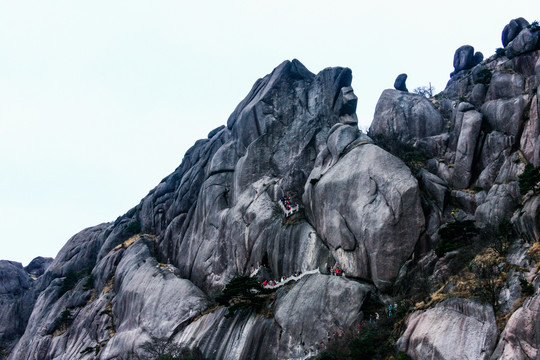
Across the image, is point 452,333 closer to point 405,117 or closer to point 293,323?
point 293,323

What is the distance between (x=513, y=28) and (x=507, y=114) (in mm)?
21728

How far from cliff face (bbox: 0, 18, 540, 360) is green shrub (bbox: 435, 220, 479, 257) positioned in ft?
2.45

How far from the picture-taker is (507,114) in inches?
1941

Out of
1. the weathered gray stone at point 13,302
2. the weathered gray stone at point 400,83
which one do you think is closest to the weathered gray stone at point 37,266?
the weathered gray stone at point 13,302

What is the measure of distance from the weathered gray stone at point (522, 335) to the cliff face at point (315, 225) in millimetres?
112

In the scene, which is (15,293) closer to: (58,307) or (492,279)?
(58,307)

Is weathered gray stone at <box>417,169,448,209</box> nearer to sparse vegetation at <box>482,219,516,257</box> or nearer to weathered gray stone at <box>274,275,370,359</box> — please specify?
sparse vegetation at <box>482,219,516,257</box>

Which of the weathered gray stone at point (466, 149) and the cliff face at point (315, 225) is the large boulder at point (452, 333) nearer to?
the cliff face at point (315, 225)

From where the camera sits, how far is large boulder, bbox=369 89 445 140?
194 ft

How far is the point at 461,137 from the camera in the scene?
51281 millimetres

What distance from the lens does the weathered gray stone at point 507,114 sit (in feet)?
158

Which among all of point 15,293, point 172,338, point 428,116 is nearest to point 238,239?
point 172,338

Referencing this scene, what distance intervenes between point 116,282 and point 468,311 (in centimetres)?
5360

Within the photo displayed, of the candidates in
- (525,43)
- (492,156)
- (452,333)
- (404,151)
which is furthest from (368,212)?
(525,43)
